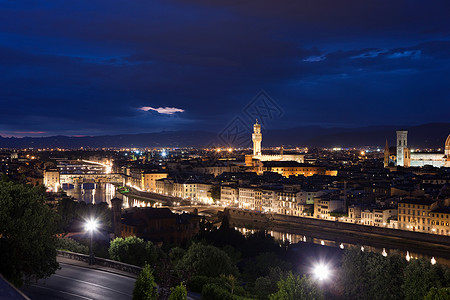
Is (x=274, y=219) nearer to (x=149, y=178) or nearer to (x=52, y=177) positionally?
(x=149, y=178)

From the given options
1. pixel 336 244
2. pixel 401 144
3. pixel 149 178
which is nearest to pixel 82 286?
pixel 336 244

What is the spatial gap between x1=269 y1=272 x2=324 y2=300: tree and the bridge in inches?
1966

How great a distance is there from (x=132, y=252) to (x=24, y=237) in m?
4.03

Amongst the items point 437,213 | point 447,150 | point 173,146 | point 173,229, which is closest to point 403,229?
point 437,213

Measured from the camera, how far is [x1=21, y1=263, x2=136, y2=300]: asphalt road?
700cm

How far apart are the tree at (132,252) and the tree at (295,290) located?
458 centimetres

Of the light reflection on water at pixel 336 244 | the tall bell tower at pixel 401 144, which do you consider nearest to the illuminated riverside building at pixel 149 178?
the light reflection on water at pixel 336 244

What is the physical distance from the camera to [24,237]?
730 cm

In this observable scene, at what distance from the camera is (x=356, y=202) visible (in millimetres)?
25875

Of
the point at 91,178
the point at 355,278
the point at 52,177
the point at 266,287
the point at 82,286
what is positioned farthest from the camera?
the point at 91,178

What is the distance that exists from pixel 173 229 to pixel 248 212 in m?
11.3

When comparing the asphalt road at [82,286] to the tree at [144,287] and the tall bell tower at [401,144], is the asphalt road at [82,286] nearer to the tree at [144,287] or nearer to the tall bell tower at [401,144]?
the tree at [144,287]

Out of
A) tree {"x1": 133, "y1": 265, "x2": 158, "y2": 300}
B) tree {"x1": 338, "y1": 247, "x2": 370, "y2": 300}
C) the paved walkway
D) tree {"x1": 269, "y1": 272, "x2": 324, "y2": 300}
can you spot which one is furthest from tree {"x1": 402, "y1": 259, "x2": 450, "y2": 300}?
tree {"x1": 133, "y1": 265, "x2": 158, "y2": 300}

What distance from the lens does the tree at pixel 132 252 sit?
1091 cm
